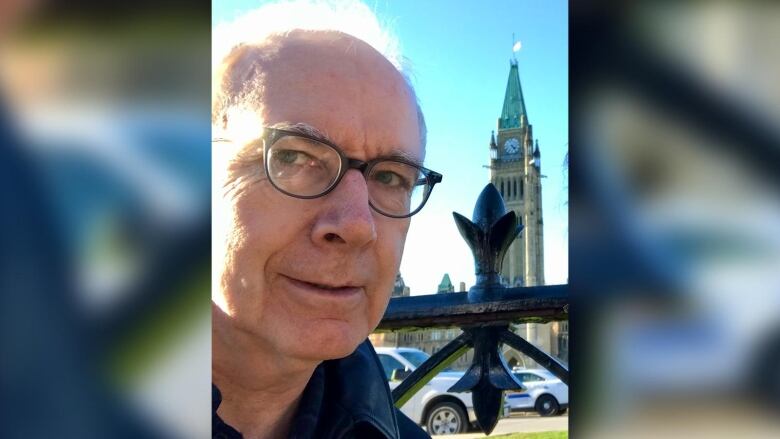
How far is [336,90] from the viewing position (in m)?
1.14

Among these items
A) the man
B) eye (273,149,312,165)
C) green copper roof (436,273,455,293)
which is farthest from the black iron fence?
eye (273,149,312,165)

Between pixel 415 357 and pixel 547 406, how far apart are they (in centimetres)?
28

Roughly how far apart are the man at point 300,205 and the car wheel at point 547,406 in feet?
1.27

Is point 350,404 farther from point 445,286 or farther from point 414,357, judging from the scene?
point 445,286

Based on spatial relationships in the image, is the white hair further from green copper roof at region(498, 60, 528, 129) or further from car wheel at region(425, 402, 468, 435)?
car wheel at region(425, 402, 468, 435)

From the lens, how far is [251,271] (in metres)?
1.12

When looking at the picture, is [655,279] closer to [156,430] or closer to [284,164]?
[284,164]

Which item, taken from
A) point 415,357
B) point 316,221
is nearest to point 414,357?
point 415,357

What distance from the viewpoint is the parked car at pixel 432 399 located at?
131 cm

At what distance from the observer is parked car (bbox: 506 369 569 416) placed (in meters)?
1.25

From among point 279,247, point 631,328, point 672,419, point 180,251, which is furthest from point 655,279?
point 180,251

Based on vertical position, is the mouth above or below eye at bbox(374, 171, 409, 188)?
below

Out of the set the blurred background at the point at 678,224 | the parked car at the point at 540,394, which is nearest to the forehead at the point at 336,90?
the blurred background at the point at 678,224

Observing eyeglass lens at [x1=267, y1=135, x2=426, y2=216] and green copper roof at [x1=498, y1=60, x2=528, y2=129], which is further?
green copper roof at [x1=498, y1=60, x2=528, y2=129]
